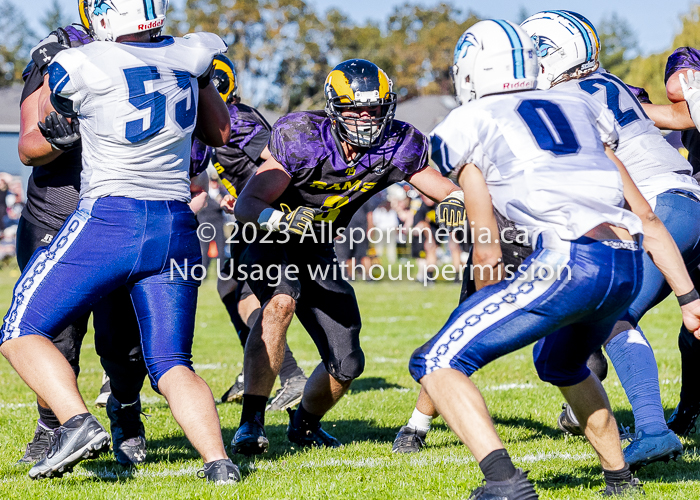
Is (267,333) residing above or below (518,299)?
below

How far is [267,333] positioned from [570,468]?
1573 mm

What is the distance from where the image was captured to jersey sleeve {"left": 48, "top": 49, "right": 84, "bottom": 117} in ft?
9.20

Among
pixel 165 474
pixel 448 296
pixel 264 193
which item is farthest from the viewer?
pixel 448 296

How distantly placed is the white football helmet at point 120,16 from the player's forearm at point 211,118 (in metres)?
0.37

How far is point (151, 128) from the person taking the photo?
291cm

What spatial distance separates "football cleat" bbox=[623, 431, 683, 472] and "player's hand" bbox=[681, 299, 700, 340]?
1.96 feet

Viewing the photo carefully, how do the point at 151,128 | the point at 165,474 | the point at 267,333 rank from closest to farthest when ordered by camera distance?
the point at 151,128, the point at 165,474, the point at 267,333

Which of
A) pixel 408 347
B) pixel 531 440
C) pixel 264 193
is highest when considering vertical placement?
pixel 264 193

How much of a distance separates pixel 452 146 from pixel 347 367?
1722 mm

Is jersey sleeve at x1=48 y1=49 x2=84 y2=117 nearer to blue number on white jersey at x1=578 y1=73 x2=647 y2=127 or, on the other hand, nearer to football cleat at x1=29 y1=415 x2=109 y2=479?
football cleat at x1=29 y1=415 x2=109 y2=479

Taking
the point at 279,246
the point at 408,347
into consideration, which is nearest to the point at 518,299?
the point at 279,246

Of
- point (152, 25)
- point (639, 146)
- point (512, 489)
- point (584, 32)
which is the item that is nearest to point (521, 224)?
point (512, 489)

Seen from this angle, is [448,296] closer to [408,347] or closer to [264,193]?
[408,347]

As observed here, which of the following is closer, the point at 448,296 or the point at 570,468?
the point at 570,468
